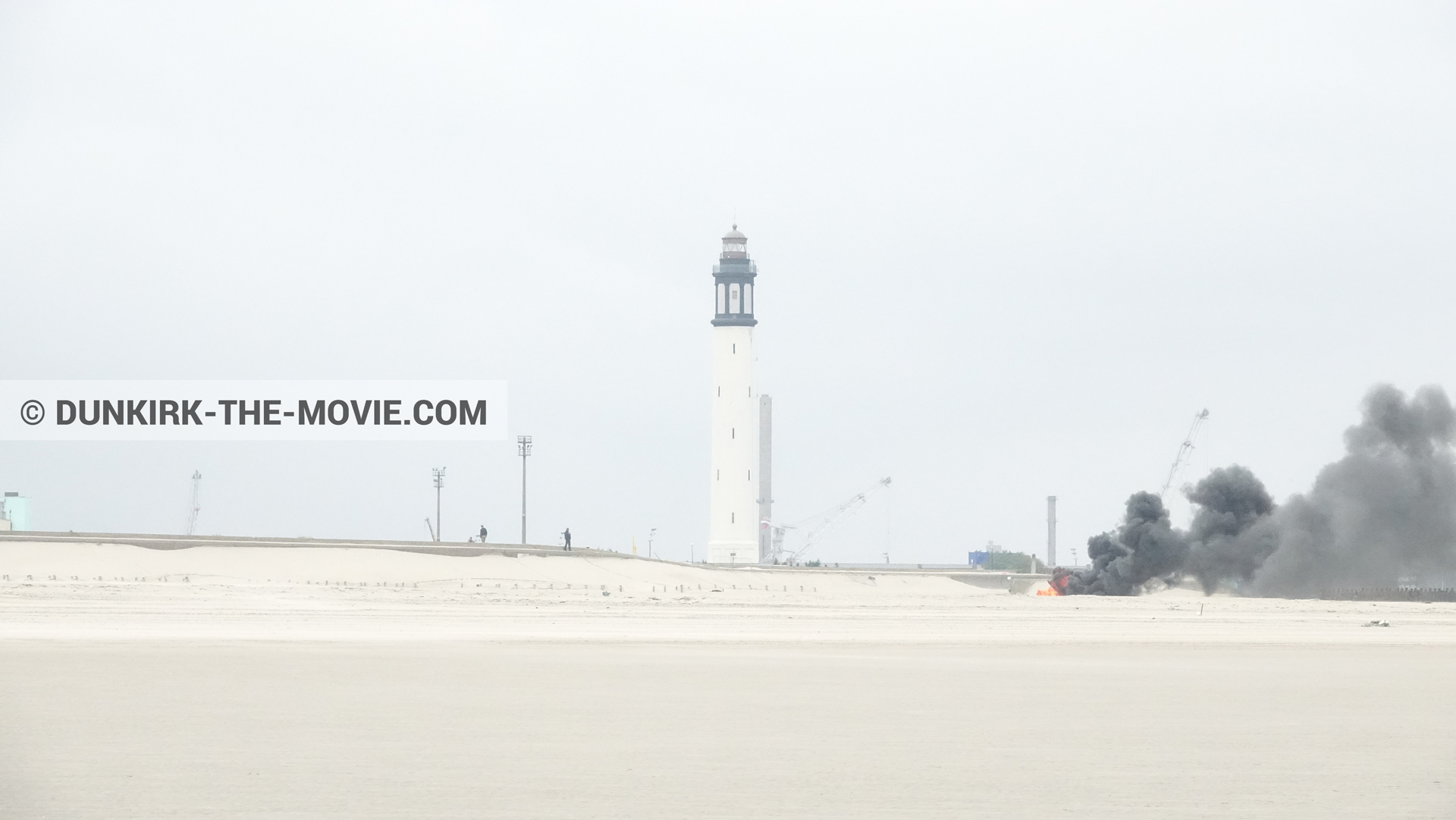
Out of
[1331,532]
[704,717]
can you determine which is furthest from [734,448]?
[704,717]

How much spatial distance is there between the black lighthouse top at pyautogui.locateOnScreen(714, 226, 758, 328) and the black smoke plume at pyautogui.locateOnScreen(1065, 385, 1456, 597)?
151 ft

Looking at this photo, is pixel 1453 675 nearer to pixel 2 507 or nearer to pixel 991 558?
pixel 2 507

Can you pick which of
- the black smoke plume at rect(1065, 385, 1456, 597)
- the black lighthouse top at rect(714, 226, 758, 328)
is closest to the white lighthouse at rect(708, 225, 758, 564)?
the black lighthouse top at rect(714, 226, 758, 328)

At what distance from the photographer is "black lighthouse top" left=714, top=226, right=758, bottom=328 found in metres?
138

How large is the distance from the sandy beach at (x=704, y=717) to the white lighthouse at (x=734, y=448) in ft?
254

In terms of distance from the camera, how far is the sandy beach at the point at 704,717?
17141 millimetres

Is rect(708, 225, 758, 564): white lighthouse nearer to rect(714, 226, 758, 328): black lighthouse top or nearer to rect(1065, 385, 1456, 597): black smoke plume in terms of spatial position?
rect(714, 226, 758, 328): black lighthouse top

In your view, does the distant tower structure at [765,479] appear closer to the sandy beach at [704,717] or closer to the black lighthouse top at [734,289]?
the black lighthouse top at [734,289]

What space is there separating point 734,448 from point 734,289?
47.3 ft

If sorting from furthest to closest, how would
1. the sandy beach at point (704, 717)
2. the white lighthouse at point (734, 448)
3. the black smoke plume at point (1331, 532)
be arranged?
the white lighthouse at point (734, 448) → the black smoke plume at point (1331, 532) → the sandy beach at point (704, 717)

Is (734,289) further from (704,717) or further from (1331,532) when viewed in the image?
(704,717)

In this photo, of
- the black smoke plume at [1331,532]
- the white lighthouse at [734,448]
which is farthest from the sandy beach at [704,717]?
the white lighthouse at [734,448]

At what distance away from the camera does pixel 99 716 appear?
2348cm

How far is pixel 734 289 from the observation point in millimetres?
139500
